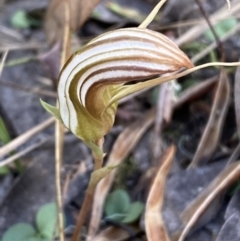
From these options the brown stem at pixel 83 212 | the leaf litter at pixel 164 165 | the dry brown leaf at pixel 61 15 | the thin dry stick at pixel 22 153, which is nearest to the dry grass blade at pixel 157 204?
the leaf litter at pixel 164 165

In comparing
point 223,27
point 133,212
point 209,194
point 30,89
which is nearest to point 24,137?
point 30,89

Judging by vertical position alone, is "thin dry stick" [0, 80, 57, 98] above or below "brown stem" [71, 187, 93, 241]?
above

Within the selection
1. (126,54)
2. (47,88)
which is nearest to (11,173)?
(47,88)

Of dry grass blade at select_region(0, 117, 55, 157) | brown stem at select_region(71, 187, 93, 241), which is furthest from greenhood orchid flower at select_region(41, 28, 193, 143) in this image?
dry grass blade at select_region(0, 117, 55, 157)

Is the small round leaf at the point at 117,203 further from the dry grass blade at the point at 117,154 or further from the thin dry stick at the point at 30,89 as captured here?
the thin dry stick at the point at 30,89

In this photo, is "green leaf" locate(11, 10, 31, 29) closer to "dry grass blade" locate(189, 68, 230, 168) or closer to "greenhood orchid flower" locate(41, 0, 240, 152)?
"dry grass blade" locate(189, 68, 230, 168)

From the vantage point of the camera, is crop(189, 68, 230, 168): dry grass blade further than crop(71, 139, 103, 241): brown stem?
Yes
